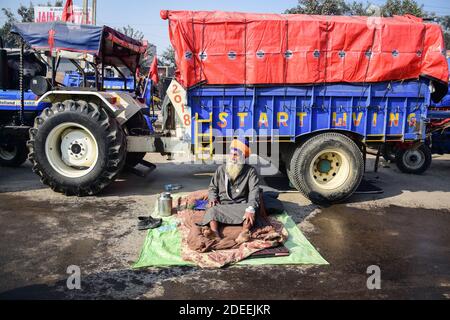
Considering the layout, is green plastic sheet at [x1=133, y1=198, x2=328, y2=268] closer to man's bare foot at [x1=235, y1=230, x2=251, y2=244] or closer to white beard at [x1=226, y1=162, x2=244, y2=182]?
man's bare foot at [x1=235, y1=230, x2=251, y2=244]

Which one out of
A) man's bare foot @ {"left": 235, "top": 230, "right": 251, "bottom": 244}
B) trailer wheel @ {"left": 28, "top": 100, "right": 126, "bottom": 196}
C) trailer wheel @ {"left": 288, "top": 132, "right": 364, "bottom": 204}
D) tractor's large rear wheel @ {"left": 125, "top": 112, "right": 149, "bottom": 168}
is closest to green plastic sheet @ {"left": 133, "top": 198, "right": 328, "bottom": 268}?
man's bare foot @ {"left": 235, "top": 230, "right": 251, "bottom": 244}

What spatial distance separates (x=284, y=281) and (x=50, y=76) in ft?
18.3

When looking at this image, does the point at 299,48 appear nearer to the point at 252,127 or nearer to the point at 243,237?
the point at 252,127

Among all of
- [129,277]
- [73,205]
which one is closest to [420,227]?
[129,277]

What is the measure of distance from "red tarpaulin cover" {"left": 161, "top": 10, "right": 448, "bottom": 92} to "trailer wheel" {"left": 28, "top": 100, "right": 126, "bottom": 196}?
A: 1505mm

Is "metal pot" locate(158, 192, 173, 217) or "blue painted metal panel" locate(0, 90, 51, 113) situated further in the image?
"blue painted metal panel" locate(0, 90, 51, 113)

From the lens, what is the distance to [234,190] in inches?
197

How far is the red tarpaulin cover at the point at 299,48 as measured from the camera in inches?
229

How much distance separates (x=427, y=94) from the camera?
6309 mm

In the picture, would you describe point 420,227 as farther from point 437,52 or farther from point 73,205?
point 73,205

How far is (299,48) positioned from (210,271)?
3828 millimetres

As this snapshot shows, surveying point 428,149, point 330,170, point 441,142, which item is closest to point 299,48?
point 330,170

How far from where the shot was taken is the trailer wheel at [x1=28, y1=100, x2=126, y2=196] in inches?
244

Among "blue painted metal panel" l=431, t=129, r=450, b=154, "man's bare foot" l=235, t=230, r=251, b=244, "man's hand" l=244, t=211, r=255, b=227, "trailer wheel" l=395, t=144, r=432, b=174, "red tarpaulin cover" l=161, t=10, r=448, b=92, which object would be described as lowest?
"man's bare foot" l=235, t=230, r=251, b=244
